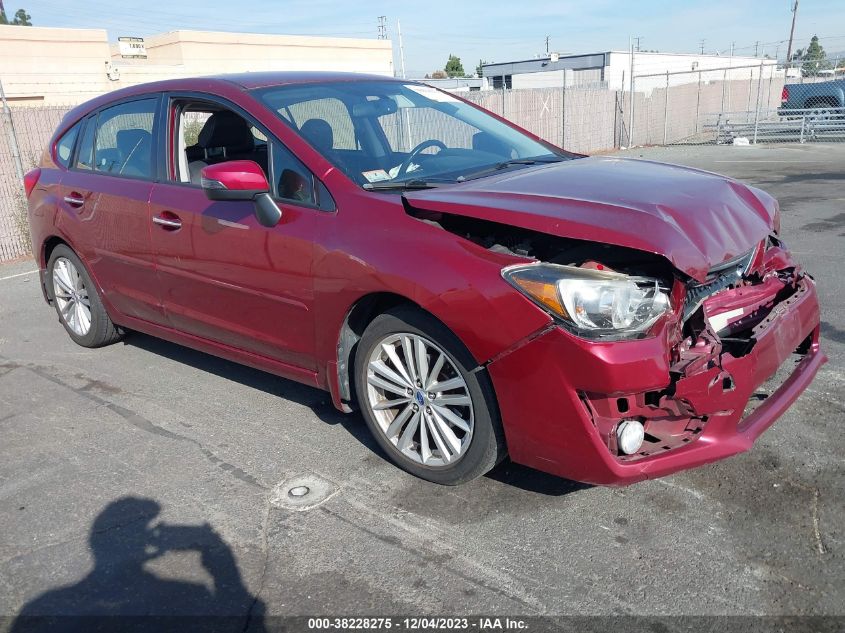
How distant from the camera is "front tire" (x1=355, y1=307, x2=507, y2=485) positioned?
123 inches

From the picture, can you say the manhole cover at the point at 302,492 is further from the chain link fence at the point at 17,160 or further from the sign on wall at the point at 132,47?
the sign on wall at the point at 132,47

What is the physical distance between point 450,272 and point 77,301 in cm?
372

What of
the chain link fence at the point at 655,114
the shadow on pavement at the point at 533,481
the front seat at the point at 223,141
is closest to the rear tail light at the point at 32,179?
the front seat at the point at 223,141

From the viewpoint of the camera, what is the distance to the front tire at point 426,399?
10.2 ft

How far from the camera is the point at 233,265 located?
396 centimetres

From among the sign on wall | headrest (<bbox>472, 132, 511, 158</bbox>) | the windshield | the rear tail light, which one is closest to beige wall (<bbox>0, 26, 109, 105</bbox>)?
the sign on wall

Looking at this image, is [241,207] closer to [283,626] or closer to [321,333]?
[321,333]

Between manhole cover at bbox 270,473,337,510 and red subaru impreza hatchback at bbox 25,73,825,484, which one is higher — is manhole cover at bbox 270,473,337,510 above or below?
below

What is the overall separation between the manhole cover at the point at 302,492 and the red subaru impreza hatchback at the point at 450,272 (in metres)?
0.36

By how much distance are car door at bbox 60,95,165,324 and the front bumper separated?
263 centimetres

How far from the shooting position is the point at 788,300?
135 inches

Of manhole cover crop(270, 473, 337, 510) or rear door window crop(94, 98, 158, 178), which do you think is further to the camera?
rear door window crop(94, 98, 158, 178)

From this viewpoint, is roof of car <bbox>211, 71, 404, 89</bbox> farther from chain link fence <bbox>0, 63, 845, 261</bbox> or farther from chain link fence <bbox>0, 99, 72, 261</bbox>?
chain link fence <bbox>0, 63, 845, 261</bbox>

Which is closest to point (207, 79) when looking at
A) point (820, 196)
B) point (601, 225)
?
point (601, 225)
